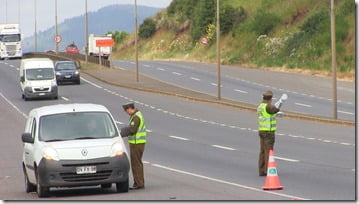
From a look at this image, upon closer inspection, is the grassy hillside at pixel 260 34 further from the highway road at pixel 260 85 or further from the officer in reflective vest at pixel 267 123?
the officer in reflective vest at pixel 267 123

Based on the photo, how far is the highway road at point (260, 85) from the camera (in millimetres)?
56219

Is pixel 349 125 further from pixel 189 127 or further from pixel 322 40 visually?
pixel 322 40

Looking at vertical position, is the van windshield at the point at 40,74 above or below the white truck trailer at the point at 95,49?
above

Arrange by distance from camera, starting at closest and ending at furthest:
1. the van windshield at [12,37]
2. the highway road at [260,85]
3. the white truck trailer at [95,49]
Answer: the highway road at [260,85], the van windshield at [12,37], the white truck trailer at [95,49]

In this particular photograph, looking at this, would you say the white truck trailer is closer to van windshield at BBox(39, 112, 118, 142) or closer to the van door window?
the van door window

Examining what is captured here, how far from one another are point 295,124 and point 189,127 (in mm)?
4037

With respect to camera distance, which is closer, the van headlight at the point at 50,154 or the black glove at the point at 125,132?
the van headlight at the point at 50,154

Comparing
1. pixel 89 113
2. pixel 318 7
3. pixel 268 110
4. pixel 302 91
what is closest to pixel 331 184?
pixel 268 110

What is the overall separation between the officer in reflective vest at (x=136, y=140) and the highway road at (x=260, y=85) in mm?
28648

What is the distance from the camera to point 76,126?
1923 centimetres

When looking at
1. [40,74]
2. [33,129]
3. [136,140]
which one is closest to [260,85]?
[40,74]

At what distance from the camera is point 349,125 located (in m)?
39.2

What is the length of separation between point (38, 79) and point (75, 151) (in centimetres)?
4077

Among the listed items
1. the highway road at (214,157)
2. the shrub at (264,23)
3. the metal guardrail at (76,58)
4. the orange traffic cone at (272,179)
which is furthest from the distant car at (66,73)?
the orange traffic cone at (272,179)
